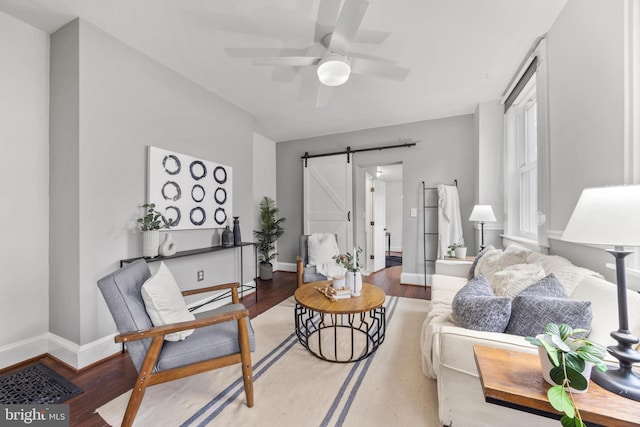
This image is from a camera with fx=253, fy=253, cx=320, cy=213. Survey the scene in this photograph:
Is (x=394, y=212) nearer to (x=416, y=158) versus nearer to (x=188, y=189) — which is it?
(x=416, y=158)

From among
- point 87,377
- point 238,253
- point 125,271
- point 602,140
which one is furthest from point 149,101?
point 602,140

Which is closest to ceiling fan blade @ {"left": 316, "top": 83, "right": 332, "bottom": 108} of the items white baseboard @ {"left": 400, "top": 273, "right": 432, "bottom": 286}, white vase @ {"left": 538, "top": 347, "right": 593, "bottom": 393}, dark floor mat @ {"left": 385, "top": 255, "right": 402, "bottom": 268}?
white vase @ {"left": 538, "top": 347, "right": 593, "bottom": 393}

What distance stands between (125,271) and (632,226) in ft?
7.68

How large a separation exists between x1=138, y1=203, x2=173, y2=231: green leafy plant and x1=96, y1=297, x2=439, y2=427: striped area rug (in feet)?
4.23

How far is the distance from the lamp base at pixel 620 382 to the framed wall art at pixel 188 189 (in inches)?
120

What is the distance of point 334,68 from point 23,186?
261 centimetres

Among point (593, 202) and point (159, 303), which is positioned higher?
point (593, 202)

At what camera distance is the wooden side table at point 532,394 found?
74 cm

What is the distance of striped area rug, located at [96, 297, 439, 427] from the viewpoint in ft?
4.77

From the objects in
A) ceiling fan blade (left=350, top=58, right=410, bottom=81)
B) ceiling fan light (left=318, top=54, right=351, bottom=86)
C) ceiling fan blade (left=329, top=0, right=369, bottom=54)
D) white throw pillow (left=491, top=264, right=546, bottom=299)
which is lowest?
white throw pillow (left=491, top=264, right=546, bottom=299)

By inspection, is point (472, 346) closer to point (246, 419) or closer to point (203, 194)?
point (246, 419)

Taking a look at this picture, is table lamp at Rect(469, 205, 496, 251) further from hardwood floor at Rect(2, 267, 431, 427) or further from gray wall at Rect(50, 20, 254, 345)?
gray wall at Rect(50, 20, 254, 345)

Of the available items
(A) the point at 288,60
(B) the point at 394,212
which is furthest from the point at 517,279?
(B) the point at 394,212

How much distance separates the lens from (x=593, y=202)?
0.91 m
